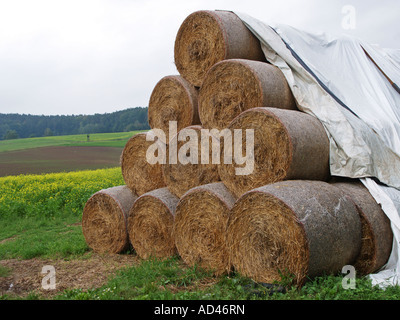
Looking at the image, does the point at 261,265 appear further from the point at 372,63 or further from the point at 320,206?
the point at 372,63

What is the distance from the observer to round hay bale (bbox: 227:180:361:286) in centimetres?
400

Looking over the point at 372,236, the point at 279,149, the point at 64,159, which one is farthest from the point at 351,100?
the point at 64,159

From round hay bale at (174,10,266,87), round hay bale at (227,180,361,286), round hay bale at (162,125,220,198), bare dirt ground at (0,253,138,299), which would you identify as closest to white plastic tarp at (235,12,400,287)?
round hay bale at (174,10,266,87)

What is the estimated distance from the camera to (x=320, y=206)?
4203mm

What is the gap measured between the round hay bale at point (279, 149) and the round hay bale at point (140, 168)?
1.80 meters

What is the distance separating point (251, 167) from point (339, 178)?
51.1 inches

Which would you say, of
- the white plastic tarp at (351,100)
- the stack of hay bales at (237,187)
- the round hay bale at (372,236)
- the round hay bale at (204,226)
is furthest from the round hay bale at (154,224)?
the round hay bale at (372,236)

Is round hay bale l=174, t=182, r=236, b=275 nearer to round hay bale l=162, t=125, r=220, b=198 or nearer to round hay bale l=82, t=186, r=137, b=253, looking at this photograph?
round hay bale l=162, t=125, r=220, b=198

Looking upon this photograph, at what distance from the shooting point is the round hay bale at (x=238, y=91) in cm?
521

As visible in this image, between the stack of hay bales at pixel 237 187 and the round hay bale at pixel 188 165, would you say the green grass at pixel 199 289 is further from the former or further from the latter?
the round hay bale at pixel 188 165

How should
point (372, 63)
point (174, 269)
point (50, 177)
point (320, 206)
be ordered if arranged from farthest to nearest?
point (50, 177) < point (372, 63) < point (174, 269) < point (320, 206)

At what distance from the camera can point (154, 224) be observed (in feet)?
19.6

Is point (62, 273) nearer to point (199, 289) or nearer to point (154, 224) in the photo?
point (154, 224)
